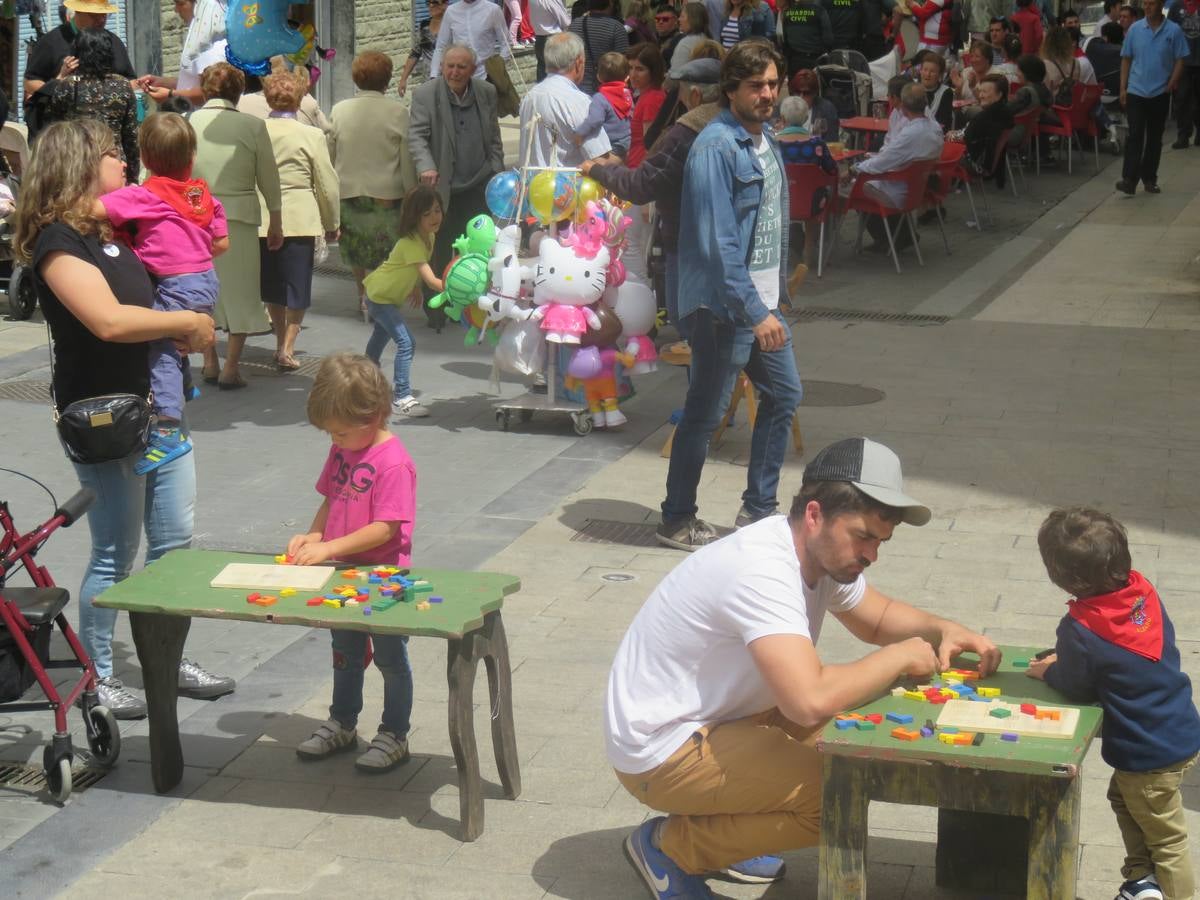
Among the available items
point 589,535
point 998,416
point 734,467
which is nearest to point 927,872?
point 589,535

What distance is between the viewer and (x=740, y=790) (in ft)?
14.1

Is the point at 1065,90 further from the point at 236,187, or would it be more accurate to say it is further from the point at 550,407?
the point at 236,187

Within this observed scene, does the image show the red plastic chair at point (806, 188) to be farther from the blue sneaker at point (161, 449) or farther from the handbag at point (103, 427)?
the handbag at point (103, 427)

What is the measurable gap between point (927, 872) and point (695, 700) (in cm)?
90

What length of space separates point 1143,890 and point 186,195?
5169 millimetres

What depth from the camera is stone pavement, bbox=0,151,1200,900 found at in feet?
16.0

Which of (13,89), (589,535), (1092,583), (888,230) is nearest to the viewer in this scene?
(1092,583)

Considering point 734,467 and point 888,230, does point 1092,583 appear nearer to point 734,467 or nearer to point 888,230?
point 734,467

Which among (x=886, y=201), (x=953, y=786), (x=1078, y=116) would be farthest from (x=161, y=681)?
(x=1078, y=116)

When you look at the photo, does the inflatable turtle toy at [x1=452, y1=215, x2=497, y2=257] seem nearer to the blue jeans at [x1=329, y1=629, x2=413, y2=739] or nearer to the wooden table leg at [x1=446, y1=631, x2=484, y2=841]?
the blue jeans at [x1=329, y1=629, x2=413, y2=739]

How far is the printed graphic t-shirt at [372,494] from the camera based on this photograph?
5285mm

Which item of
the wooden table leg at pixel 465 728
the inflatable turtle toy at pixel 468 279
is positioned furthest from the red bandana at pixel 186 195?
the wooden table leg at pixel 465 728

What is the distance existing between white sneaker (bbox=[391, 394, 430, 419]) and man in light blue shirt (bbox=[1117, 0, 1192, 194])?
10.9 meters

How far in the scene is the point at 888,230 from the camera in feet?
50.5
